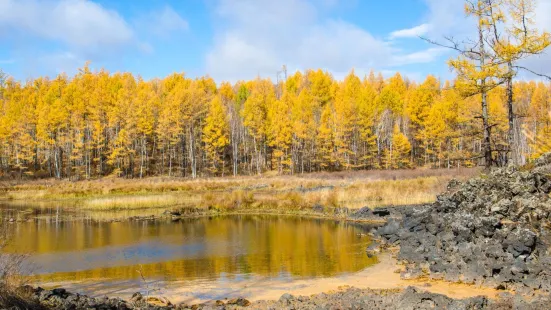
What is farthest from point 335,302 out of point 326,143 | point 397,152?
point 397,152

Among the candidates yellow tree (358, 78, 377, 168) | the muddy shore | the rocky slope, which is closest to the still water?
the rocky slope

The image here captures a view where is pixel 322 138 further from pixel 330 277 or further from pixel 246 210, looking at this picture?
pixel 330 277

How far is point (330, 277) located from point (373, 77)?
100390 mm

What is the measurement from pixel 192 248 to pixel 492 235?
11671 millimetres

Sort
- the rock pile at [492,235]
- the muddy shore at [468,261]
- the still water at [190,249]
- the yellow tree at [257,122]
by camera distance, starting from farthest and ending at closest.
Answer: the yellow tree at [257,122]
the still water at [190,249]
the rock pile at [492,235]
the muddy shore at [468,261]

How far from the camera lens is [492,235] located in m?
12.1

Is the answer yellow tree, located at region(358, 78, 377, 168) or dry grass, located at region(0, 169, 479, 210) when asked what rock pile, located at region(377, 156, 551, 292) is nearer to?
dry grass, located at region(0, 169, 479, 210)

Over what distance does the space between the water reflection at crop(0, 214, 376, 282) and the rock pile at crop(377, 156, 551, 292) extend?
8.14ft

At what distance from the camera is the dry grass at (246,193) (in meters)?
30.2

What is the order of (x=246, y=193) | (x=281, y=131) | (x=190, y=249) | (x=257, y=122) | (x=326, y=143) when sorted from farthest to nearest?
1. (x=257, y=122)
2. (x=281, y=131)
3. (x=326, y=143)
4. (x=246, y=193)
5. (x=190, y=249)

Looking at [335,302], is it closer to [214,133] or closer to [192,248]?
[192,248]

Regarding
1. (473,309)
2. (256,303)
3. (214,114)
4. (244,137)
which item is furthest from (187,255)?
(244,137)

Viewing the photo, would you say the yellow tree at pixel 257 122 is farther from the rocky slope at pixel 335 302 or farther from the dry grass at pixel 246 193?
the rocky slope at pixel 335 302

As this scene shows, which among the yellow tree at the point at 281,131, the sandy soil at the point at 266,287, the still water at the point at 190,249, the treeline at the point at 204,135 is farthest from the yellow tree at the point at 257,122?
the sandy soil at the point at 266,287
